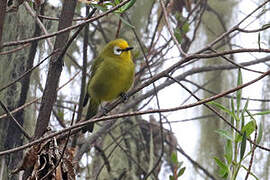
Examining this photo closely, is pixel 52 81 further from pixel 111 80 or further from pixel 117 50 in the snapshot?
pixel 117 50

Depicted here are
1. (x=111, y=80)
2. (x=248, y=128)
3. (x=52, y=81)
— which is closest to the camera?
(x=248, y=128)

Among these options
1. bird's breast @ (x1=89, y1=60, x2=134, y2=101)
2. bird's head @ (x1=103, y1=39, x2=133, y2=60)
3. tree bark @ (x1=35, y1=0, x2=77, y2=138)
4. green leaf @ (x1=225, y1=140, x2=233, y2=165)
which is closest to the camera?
green leaf @ (x1=225, y1=140, x2=233, y2=165)

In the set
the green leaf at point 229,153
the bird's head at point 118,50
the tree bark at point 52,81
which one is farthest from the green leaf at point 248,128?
the bird's head at point 118,50

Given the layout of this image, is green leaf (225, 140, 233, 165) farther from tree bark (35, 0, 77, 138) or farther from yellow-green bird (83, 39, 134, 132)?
yellow-green bird (83, 39, 134, 132)

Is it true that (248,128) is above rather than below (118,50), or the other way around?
below

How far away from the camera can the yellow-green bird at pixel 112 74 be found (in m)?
3.20

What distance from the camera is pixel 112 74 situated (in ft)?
10.6

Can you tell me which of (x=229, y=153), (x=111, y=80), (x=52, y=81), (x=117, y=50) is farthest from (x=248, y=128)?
(x=117, y=50)

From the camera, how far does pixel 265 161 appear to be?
3.85 metres

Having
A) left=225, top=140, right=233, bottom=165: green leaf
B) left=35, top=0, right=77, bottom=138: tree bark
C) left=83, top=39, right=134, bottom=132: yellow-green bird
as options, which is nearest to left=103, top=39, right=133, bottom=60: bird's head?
left=83, top=39, right=134, bottom=132: yellow-green bird

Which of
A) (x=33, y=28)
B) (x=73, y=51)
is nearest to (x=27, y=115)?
(x=33, y=28)

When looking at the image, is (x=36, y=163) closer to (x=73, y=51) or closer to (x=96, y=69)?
(x=96, y=69)

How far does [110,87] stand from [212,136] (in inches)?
56.4

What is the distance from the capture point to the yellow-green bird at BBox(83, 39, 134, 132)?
320 centimetres
